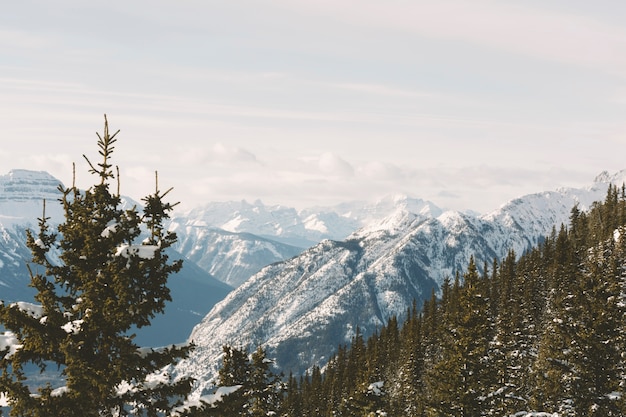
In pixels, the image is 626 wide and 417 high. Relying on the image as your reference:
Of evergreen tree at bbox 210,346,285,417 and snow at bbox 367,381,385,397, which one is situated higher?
evergreen tree at bbox 210,346,285,417

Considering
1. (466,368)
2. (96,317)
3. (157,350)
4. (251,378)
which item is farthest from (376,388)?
(96,317)

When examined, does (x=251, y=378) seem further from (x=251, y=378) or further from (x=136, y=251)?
(x=136, y=251)

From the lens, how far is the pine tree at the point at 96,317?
51.7 feet

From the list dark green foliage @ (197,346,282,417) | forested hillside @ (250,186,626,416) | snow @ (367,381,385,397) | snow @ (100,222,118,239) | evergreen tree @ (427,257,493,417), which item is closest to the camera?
snow @ (100,222,118,239)

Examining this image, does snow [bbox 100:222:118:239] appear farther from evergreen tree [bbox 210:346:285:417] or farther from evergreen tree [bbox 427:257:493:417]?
evergreen tree [bbox 427:257:493:417]

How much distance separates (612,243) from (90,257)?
391ft

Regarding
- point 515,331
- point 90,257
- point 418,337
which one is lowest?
point 418,337

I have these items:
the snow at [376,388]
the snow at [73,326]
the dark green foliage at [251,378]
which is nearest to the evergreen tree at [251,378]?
the dark green foliage at [251,378]

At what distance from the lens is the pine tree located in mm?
15766

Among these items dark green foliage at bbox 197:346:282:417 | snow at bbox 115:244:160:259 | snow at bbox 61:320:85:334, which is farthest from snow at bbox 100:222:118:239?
dark green foliage at bbox 197:346:282:417

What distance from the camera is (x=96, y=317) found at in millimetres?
16203

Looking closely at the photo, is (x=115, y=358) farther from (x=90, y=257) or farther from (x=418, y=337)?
(x=418, y=337)

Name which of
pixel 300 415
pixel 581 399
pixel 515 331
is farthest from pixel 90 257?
pixel 300 415

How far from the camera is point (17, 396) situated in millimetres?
15312
